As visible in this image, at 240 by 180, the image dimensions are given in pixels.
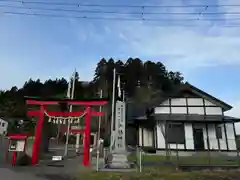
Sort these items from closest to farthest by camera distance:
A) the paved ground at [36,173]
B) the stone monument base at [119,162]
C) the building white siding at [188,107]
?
the paved ground at [36,173] < the stone monument base at [119,162] < the building white siding at [188,107]

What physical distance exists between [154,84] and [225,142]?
29.1m

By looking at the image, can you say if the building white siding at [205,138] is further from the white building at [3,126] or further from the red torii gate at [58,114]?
the white building at [3,126]

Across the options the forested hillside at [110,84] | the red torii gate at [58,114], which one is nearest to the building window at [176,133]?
the red torii gate at [58,114]

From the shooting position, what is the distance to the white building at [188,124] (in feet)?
65.5

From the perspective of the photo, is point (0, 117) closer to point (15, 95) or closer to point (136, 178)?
point (15, 95)

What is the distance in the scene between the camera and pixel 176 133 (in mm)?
20484

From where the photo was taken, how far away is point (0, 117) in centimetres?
4338

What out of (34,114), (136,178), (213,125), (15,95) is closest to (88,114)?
(34,114)

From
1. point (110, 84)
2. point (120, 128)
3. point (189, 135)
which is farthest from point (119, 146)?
point (110, 84)

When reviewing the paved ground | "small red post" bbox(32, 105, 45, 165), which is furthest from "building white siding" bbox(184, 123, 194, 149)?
"small red post" bbox(32, 105, 45, 165)

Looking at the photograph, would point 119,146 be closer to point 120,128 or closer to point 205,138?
point 120,128

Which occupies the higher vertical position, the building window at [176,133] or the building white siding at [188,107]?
the building white siding at [188,107]

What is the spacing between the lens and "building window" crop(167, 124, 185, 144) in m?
20.1

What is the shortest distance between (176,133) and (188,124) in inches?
57.7
